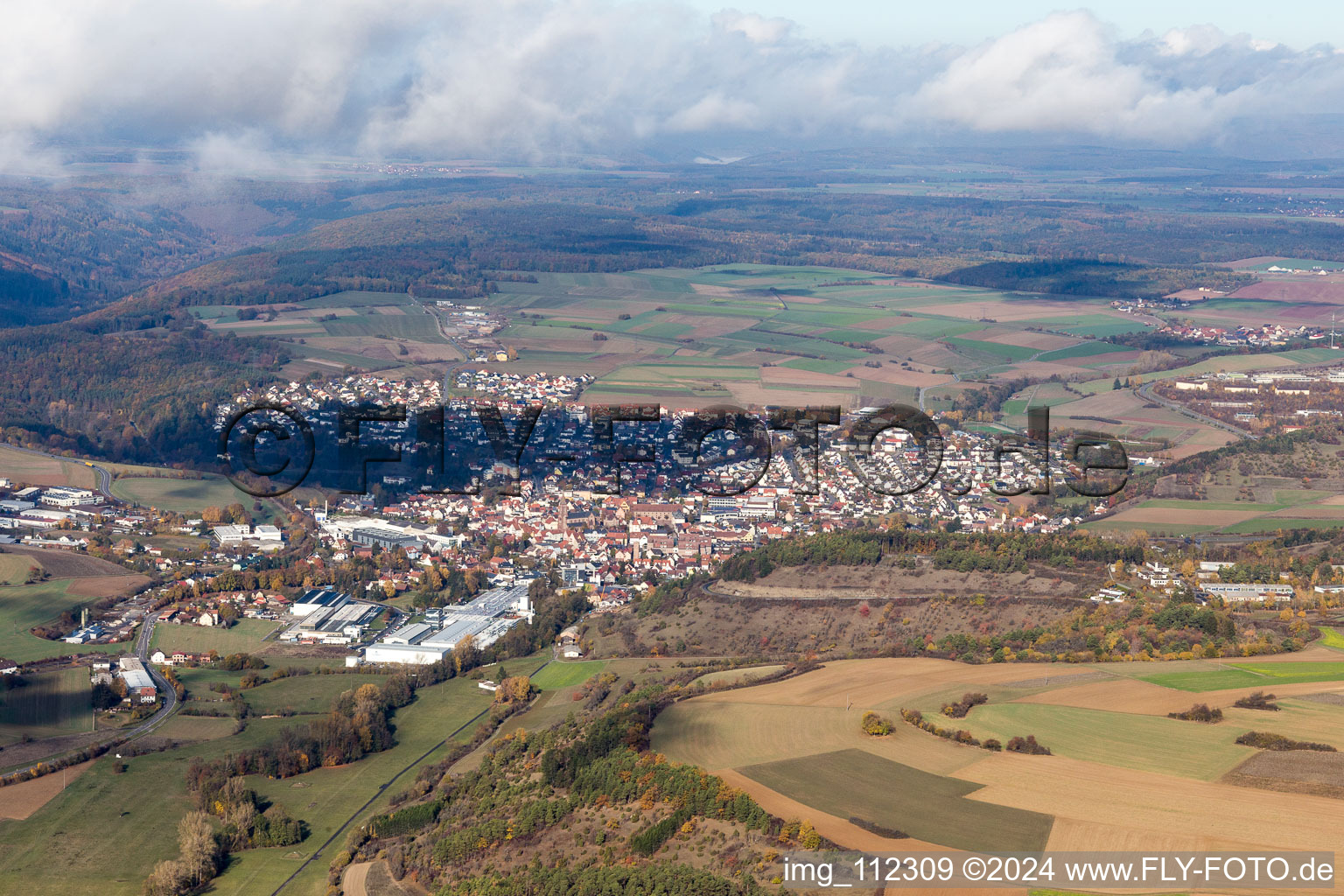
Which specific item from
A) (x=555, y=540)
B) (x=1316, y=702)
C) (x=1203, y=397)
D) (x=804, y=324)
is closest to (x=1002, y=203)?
(x=804, y=324)

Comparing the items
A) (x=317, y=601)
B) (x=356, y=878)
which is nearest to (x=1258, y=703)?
(x=356, y=878)

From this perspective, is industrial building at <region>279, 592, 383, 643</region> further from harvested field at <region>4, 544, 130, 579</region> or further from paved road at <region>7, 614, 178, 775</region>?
harvested field at <region>4, 544, 130, 579</region>

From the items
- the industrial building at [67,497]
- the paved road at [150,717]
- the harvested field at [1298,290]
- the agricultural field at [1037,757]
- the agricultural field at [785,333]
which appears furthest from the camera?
the harvested field at [1298,290]

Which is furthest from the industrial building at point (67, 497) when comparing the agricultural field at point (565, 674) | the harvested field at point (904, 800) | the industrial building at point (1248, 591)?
the industrial building at point (1248, 591)

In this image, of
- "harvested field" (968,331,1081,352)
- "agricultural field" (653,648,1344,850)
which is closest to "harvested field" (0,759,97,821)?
"agricultural field" (653,648,1344,850)

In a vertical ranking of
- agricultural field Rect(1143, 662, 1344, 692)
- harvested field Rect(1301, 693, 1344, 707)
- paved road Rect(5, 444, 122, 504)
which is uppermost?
paved road Rect(5, 444, 122, 504)

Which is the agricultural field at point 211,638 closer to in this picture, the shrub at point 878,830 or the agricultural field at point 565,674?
the agricultural field at point 565,674

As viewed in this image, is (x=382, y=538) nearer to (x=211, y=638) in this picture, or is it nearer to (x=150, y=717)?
(x=211, y=638)
